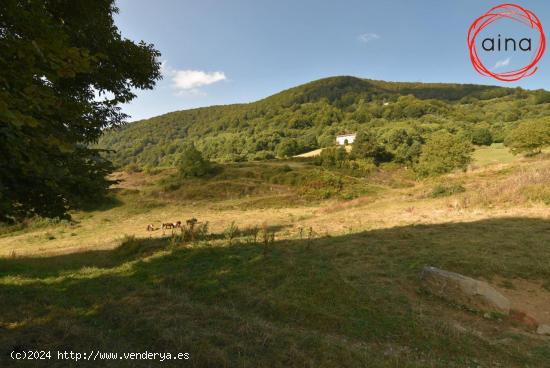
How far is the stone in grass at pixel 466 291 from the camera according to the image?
6742 mm

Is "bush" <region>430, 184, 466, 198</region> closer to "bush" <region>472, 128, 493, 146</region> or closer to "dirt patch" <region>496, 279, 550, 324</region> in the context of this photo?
"dirt patch" <region>496, 279, 550, 324</region>

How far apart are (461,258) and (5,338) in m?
10.2

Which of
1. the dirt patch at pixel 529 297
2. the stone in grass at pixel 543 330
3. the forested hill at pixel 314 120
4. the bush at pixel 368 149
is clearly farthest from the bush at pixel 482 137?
the stone in grass at pixel 543 330

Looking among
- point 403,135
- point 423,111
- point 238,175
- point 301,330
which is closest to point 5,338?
point 301,330

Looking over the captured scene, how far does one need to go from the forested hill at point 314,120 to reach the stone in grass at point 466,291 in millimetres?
68766

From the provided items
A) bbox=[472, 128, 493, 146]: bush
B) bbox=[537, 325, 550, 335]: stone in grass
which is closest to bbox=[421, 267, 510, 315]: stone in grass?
bbox=[537, 325, 550, 335]: stone in grass

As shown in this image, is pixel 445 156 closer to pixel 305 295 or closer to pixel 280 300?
pixel 305 295

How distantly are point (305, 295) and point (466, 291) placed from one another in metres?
3.42

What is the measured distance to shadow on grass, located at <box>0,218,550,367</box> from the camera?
5129mm

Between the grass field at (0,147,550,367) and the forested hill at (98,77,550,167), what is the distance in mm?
62564

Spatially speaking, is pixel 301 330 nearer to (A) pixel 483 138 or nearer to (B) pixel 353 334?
(B) pixel 353 334

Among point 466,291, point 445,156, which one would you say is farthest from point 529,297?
point 445,156

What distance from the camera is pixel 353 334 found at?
231 inches

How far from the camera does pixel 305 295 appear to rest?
7414 millimetres
